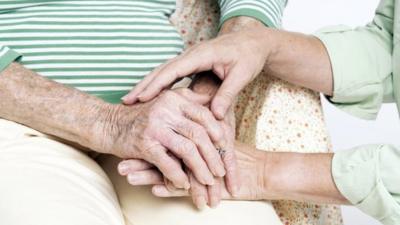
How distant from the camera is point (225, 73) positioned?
113 cm

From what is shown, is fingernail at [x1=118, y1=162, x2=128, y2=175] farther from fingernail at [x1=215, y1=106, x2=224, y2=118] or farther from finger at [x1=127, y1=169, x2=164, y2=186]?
fingernail at [x1=215, y1=106, x2=224, y2=118]

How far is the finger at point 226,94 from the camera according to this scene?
108 cm

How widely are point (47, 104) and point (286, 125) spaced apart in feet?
1.38

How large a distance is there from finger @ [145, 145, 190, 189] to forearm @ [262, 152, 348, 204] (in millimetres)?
152

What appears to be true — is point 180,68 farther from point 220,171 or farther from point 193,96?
point 220,171

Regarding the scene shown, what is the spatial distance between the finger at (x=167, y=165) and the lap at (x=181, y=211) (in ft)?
0.20

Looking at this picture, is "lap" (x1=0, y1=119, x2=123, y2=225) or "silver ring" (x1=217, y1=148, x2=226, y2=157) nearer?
"lap" (x1=0, y1=119, x2=123, y2=225)

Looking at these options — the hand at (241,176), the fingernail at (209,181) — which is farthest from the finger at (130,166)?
the fingernail at (209,181)

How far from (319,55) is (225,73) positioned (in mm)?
190

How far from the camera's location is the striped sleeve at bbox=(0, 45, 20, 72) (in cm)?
107

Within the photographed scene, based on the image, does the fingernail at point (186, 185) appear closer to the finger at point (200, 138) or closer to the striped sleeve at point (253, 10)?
the finger at point (200, 138)

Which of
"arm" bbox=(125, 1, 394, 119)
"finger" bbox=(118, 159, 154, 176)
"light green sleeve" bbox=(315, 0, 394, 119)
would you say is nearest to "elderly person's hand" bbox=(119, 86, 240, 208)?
"finger" bbox=(118, 159, 154, 176)

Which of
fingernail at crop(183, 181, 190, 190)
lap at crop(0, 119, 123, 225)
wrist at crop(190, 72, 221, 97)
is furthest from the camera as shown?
wrist at crop(190, 72, 221, 97)

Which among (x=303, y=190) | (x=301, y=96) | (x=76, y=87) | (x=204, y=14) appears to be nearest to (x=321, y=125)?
(x=301, y=96)
